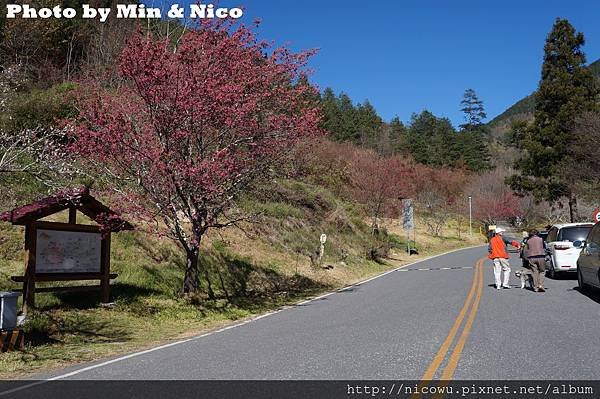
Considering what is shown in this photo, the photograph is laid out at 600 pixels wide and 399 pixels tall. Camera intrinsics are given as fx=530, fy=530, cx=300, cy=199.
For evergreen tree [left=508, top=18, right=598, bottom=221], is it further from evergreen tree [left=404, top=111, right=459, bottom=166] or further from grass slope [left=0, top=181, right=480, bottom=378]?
evergreen tree [left=404, top=111, right=459, bottom=166]

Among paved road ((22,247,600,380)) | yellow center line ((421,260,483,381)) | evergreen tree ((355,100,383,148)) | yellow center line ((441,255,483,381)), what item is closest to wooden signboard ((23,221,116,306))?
paved road ((22,247,600,380))

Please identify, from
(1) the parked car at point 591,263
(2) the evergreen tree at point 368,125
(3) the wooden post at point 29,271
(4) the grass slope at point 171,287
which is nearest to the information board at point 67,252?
(3) the wooden post at point 29,271

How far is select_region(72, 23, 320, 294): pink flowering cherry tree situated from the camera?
13086 mm

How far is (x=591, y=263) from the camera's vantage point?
1299 cm

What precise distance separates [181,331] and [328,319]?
329 centimetres

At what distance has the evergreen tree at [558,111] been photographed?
3903 centimetres

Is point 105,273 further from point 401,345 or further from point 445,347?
point 445,347

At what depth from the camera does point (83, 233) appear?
13492 millimetres

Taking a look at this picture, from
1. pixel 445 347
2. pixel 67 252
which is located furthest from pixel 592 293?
pixel 67 252

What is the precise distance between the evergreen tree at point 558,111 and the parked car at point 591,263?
Result: 26.7 meters

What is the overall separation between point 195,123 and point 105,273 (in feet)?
14.8

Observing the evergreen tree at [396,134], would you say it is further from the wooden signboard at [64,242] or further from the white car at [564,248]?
the wooden signboard at [64,242]

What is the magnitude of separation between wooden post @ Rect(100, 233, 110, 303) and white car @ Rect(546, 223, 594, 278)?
14139 mm

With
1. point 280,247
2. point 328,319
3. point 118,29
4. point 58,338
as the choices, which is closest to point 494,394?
point 328,319
